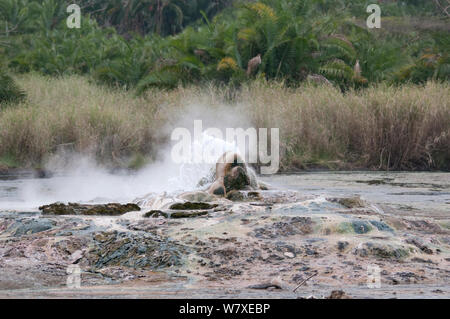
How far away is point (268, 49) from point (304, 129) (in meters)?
5.16

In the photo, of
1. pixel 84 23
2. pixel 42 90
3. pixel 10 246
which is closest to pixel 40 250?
pixel 10 246

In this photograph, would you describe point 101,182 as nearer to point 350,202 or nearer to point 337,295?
point 350,202

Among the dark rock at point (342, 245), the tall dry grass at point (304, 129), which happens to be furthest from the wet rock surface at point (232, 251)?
the tall dry grass at point (304, 129)

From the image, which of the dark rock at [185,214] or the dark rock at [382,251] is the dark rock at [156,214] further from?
the dark rock at [382,251]

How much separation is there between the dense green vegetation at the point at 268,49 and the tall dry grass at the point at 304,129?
2951 mm

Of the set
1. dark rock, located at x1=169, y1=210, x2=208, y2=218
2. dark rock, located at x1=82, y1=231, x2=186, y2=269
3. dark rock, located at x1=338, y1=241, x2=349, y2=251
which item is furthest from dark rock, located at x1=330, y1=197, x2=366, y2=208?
dark rock, located at x1=82, y1=231, x2=186, y2=269

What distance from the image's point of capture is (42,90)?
18422mm

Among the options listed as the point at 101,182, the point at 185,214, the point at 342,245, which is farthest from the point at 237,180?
the point at 342,245

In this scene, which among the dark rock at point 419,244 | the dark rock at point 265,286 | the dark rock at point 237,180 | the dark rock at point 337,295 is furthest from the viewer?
the dark rock at point 237,180

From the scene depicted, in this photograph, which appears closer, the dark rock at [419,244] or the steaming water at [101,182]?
the dark rock at [419,244]

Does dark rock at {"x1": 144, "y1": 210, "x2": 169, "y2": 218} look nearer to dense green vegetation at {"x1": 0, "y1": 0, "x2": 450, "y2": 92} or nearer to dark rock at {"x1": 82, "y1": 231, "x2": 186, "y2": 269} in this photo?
dark rock at {"x1": 82, "y1": 231, "x2": 186, "y2": 269}

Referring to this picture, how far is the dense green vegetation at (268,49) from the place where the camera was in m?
18.3

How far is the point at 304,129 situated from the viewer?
45.2 feet
